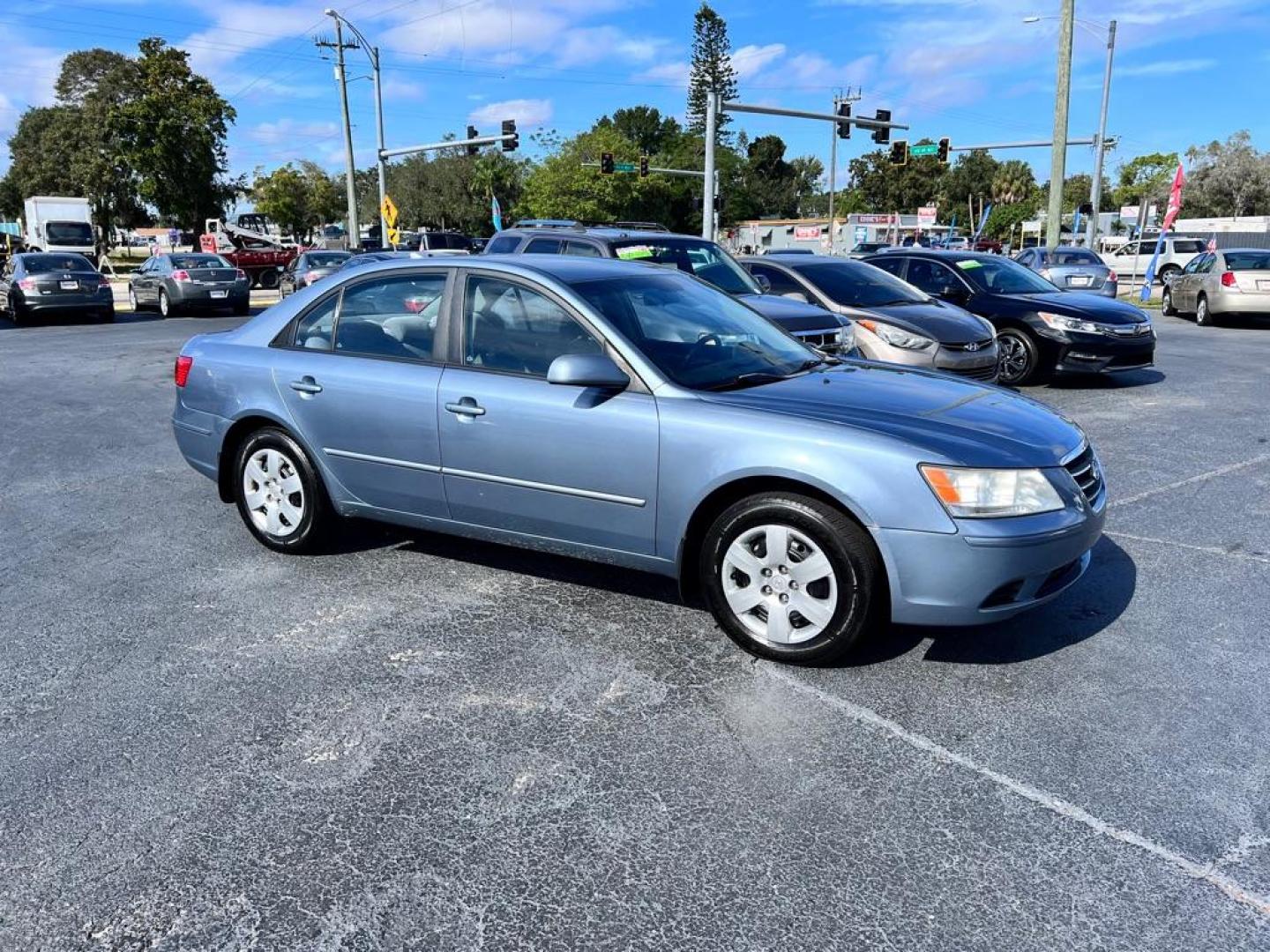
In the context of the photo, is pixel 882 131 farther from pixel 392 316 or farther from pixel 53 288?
pixel 392 316

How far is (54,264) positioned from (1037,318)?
19.7m

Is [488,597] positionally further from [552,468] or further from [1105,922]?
[1105,922]

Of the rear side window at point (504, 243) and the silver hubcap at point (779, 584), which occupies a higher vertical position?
the rear side window at point (504, 243)

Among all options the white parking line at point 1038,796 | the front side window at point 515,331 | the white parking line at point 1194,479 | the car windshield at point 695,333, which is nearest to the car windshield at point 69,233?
the front side window at point 515,331

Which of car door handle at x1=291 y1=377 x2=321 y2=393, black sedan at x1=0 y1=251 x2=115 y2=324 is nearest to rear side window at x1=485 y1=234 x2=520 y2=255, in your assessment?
car door handle at x1=291 y1=377 x2=321 y2=393

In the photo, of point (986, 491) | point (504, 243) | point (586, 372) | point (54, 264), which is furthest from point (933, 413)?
point (54, 264)

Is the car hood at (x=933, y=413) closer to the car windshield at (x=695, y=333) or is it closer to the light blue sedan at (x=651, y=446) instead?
the light blue sedan at (x=651, y=446)

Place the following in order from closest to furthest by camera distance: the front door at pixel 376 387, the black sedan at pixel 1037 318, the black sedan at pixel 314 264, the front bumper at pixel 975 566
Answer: the front bumper at pixel 975 566, the front door at pixel 376 387, the black sedan at pixel 1037 318, the black sedan at pixel 314 264

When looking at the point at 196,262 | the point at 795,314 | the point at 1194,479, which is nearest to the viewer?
the point at 1194,479

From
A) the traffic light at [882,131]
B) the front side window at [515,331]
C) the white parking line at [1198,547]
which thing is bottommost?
the white parking line at [1198,547]

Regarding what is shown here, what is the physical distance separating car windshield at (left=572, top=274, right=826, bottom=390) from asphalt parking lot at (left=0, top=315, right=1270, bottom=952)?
113cm

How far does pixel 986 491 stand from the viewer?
3.59 meters

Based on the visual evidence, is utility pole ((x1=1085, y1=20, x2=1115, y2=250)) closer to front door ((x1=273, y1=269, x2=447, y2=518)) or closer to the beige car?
the beige car

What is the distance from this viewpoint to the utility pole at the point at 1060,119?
22.6m
